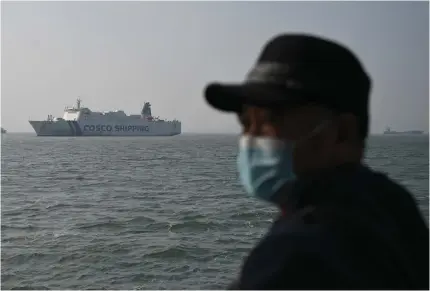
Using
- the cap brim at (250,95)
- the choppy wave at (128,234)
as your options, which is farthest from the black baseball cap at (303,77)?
the choppy wave at (128,234)

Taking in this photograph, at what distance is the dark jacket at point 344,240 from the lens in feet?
2.79

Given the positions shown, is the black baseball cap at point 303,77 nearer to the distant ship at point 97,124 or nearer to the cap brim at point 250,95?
the cap brim at point 250,95

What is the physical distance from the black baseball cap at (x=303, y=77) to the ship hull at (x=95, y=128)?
75400 millimetres

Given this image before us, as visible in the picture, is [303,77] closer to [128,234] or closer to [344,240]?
[344,240]

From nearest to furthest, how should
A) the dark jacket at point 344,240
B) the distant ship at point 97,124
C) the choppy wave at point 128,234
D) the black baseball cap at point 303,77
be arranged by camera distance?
the dark jacket at point 344,240
the black baseball cap at point 303,77
the choppy wave at point 128,234
the distant ship at point 97,124

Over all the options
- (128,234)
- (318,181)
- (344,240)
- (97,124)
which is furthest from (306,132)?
(97,124)

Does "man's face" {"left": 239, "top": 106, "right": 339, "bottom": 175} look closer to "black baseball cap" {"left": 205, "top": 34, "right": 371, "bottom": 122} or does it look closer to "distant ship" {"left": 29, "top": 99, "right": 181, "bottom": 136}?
"black baseball cap" {"left": 205, "top": 34, "right": 371, "bottom": 122}

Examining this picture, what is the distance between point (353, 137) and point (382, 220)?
21 cm

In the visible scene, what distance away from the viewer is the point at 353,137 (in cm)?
106

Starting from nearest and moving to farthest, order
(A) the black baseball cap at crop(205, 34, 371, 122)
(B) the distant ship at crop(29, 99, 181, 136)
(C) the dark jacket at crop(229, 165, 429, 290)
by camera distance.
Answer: (C) the dark jacket at crop(229, 165, 429, 290) → (A) the black baseball cap at crop(205, 34, 371, 122) → (B) the distant ship at crop(29, 99, 181, 136)

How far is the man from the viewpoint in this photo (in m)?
0.86

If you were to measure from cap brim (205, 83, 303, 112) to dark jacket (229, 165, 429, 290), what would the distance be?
0.60 ft

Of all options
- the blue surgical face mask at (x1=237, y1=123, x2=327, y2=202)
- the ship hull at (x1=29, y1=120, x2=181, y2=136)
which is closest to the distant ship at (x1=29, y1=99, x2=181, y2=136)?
the ship hull at (x1=29, y1=120, x2=181, y2=136)

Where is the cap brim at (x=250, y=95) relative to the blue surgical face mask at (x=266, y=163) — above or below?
above
